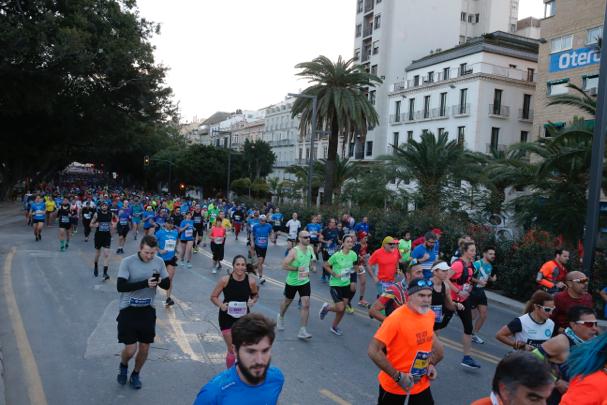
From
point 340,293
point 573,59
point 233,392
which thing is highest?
point 573,59

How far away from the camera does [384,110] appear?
178 ft

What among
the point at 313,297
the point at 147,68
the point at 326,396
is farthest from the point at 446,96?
the point at 326,396

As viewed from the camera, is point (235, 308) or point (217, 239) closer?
point (235, 308)

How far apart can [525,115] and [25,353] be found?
43381 mm

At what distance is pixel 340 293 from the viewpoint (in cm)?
929

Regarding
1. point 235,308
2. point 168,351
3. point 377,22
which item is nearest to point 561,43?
point 377,22

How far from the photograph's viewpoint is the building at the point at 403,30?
177ft

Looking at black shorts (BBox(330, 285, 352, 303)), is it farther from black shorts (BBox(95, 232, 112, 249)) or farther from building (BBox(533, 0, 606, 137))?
building (BBox(533, 0, 606, 137))

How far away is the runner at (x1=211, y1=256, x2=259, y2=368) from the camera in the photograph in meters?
6.34

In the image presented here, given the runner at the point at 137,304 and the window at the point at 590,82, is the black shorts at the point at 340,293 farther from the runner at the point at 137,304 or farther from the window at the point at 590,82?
the window at the point at 590,82

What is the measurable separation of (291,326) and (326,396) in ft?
11.3

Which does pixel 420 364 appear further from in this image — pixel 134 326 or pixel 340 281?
pixel 340 281

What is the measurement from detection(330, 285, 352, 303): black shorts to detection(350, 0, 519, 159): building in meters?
44.1

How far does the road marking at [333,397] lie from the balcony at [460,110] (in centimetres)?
3920
